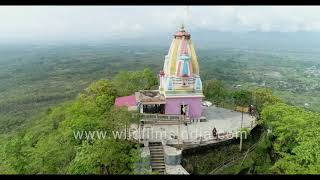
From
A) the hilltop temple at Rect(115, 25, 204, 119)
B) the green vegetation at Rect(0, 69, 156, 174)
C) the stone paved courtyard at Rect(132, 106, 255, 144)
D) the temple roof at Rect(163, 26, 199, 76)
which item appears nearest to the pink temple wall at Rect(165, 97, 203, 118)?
the hilltop temple at Rect(115, 25, 204, 119)

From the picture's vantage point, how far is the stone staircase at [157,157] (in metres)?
12.2

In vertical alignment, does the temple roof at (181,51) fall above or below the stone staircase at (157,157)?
above

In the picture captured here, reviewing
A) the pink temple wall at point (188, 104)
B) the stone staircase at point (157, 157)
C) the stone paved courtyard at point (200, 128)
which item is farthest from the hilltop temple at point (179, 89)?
the stone staircase at point (157, 157)

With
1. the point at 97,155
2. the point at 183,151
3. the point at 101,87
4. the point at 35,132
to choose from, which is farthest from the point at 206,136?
the point at 35,132

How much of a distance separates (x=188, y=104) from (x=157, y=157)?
4.16 meters

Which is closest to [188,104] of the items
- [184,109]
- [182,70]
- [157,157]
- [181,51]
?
[184,109]

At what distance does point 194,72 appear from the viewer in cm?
1655

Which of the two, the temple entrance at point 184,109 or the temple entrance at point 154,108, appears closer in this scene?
the temple entrance at point 184,109

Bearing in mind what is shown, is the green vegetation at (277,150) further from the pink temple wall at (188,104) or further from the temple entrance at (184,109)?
A: the temple entrance at (184,109)

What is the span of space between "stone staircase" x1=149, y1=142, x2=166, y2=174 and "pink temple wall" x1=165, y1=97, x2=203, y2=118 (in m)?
3.12

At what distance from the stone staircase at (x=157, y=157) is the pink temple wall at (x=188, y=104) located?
3.12 m

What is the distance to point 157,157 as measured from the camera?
12.6m
